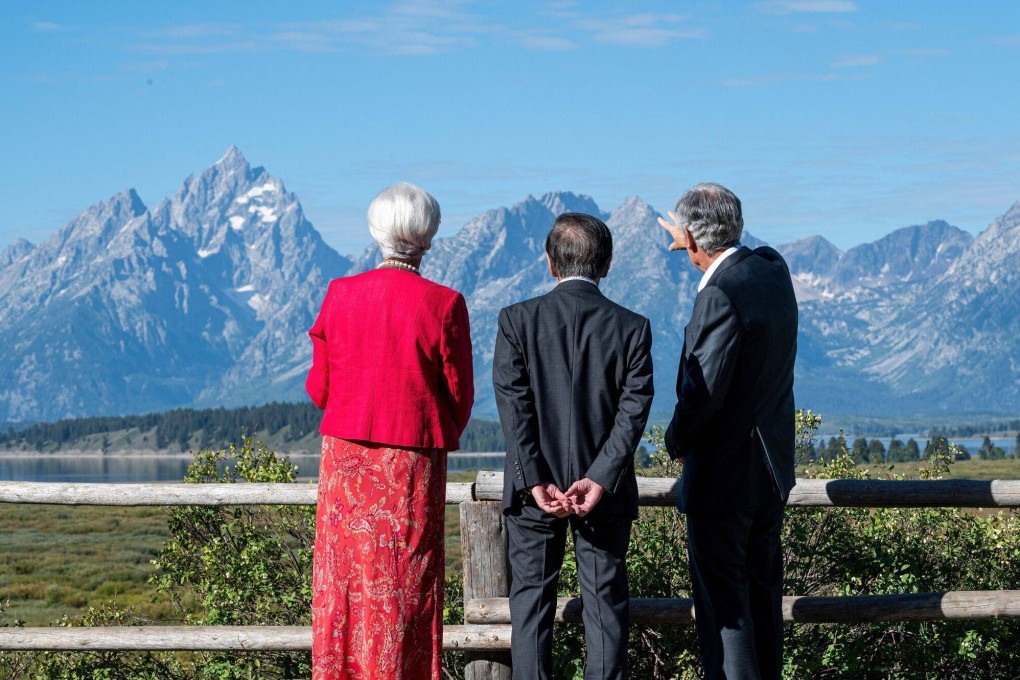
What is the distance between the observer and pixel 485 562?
531 centimetres

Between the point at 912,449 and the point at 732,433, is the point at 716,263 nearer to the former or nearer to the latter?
the point at 732,433

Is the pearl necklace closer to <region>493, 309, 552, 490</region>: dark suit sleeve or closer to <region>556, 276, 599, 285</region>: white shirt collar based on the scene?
<region>493, 309, 552, 490</region>: dark suit sleeve

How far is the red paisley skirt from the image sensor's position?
180 inches

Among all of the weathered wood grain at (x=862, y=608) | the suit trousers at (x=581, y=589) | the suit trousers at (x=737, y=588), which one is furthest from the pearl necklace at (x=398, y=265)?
the weathered wood grain at (x=862, y=608)

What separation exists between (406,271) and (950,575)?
4183 mm

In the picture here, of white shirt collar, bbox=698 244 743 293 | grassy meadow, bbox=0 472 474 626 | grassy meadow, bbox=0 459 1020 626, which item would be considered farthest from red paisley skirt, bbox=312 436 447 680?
grassy meadow, bbox=0 459 1020 626

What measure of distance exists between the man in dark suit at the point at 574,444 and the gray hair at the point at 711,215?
0.40 metres

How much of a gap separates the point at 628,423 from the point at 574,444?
9.3 inches

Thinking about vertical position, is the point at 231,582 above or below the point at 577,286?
below

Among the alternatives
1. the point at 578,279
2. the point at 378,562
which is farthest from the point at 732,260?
the point at 378,562

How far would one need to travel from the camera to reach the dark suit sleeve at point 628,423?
14.7 feet

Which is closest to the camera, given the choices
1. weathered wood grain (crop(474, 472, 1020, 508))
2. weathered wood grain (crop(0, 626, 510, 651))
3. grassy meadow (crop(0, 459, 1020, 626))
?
weathered wood grain (crop(474, 472, 1020, 508))

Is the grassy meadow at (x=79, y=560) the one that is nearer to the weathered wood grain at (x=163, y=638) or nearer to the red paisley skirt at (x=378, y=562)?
the weathered wood grain at (x=163, y=638)

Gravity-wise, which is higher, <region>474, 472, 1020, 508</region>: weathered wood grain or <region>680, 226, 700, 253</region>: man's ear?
<region>680, 226, 700, 253</region>: man's ear
